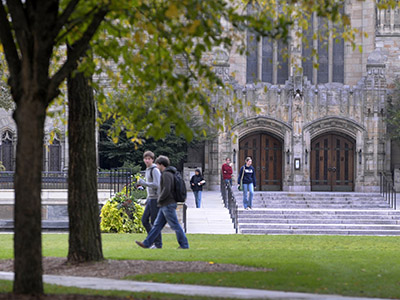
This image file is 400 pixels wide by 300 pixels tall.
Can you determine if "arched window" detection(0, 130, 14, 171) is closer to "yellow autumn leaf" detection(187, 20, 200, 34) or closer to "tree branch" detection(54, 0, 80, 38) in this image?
"tree branch" detection(54, 0, 80, 38)

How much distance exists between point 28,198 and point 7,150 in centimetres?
2853

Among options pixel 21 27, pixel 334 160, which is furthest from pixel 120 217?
pixel 334 160

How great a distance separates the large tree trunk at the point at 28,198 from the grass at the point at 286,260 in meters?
2.02

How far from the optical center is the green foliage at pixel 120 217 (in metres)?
18.7

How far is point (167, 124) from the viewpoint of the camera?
8773mm

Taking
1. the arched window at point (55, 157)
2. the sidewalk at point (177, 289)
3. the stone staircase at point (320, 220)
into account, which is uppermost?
the arched window at point (55, 157)

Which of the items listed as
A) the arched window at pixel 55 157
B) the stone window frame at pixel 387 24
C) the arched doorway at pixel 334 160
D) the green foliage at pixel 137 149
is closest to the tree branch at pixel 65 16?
the green foliage at pixel 137 149

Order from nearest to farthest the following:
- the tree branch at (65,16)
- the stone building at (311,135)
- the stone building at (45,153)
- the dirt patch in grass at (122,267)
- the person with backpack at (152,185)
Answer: the tree branch at (65,16), the dirt patch in grass at (122,267), the person with backpack at (152,185), the stone building at (311,135), the stone building at (45,153)

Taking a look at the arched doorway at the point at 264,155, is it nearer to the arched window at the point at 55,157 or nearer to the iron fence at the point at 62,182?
the arched window at the point at 55,157

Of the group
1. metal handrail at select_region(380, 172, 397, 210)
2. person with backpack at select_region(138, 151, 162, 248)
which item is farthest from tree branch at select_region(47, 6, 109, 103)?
metal handrail at select_region(380, 172, 397, 210)

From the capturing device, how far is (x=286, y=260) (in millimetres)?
11883

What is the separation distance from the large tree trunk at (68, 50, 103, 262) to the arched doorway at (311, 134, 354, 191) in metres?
26.1

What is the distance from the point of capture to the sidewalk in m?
8.31

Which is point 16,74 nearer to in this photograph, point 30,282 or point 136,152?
point 30,282
